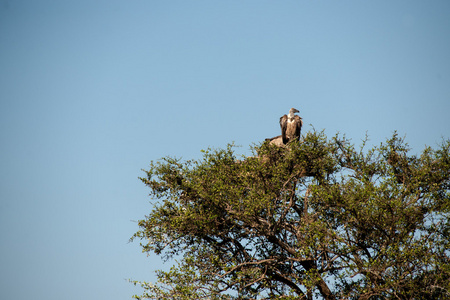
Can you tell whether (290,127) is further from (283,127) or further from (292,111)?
(292,111)

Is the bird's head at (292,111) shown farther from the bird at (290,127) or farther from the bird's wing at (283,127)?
the bird's wing at (283,127)

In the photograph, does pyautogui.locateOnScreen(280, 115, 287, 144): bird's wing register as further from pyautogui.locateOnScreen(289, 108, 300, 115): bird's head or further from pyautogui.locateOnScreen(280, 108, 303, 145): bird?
pyautogui.locateOnScreen(289, 108, 300, 115): bird's head

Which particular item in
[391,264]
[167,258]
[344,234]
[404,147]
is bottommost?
[391,264]

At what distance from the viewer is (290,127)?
29.8m

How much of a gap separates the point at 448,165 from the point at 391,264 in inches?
278

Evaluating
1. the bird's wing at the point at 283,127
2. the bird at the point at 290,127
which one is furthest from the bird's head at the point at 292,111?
the bird's wing at the point at 283,127

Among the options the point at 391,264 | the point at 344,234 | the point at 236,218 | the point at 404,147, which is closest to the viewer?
the point at 391,264

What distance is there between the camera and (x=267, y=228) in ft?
76.9

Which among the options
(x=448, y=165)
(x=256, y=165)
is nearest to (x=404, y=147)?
(x=448, y=165)

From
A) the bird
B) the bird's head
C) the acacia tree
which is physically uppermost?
the bird's head

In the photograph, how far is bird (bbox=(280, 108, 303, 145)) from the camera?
29672 mm

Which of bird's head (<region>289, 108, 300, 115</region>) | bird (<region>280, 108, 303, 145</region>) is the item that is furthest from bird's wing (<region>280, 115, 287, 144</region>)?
bird's head (<region>289, 108, 300, 115</region>)

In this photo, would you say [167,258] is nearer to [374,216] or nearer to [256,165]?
[256,165]

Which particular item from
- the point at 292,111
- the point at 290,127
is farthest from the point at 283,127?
the point at 292,111
